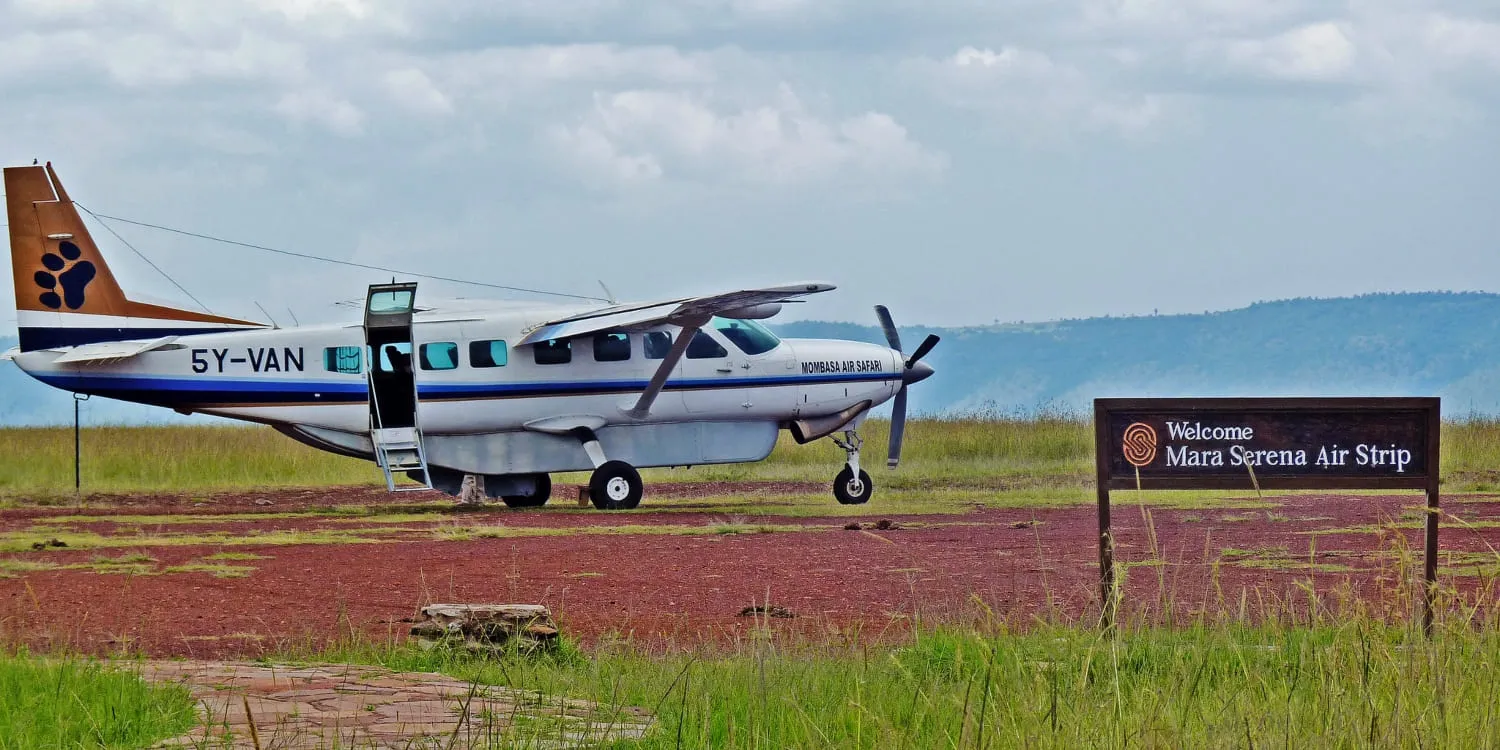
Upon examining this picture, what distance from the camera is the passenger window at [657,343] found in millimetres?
21766

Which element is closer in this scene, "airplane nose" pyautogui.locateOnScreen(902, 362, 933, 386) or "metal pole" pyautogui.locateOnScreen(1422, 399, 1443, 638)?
"metal pole" pyautogui.locateOnScreen(1422, 399, 1443, 638)

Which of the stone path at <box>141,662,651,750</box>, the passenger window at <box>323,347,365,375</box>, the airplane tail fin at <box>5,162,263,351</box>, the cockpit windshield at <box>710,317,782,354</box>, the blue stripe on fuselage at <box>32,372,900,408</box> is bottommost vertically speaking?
the stone path at <box>141,662,651,750</box>

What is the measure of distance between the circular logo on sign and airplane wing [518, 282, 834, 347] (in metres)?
11.5

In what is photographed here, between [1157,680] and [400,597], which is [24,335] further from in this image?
[1157,680]

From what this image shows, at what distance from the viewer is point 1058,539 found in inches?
608

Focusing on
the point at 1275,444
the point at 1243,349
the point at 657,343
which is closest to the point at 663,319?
the point at 657,343

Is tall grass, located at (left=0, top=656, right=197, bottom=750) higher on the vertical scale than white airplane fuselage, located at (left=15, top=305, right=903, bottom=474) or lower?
lower

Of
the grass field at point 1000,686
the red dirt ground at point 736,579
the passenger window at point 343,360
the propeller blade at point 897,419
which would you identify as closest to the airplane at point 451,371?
the passenger window at point 343,360

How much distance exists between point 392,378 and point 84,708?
48.4ft

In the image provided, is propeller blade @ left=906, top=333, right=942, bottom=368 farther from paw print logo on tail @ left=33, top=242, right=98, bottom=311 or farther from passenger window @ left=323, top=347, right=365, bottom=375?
paw print logo on tail @ left=33, top=242, right=98, bottom=311

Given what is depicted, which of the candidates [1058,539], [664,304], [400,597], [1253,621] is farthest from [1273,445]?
[664,304]

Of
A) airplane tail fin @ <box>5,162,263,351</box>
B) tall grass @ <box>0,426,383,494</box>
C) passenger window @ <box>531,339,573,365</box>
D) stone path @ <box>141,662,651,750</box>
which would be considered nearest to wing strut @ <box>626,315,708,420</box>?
passenger window @ <box>531,339,573,365</box>

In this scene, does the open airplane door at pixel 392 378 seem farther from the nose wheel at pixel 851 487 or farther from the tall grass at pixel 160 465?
the tall grass at pixel 160 465

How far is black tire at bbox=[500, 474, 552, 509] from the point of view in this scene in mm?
22172
